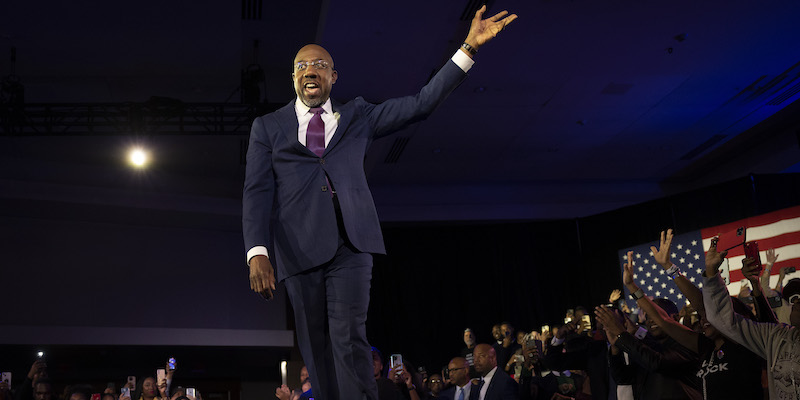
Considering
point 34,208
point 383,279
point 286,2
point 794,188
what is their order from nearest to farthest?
point 286,2 < point 794,188 < point 34,208 < point 383,279

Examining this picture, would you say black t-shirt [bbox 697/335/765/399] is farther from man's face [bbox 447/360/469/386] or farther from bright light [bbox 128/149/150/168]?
bright light [bbox 128/149/150/168]

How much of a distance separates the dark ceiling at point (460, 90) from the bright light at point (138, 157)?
23 cm

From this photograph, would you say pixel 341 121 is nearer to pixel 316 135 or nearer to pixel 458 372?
pixel 316 135

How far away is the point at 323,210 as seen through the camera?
2.20m

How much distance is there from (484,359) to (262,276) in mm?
4213

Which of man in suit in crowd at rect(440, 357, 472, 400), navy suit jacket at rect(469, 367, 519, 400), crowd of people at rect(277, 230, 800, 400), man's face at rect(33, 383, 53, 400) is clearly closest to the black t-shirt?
crowd of people at rect(277, 230, 800, 400)

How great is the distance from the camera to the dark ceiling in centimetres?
795

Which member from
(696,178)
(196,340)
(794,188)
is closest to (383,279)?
(196,340)

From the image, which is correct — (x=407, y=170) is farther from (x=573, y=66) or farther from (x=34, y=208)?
(x=34, y=208)

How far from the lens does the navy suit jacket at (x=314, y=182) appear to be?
7.18 ft

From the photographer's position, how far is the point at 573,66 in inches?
352

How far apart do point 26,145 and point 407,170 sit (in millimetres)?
5397

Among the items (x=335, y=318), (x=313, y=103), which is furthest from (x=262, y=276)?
(x=313, y=103)

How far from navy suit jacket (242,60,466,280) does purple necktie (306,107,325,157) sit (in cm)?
2
